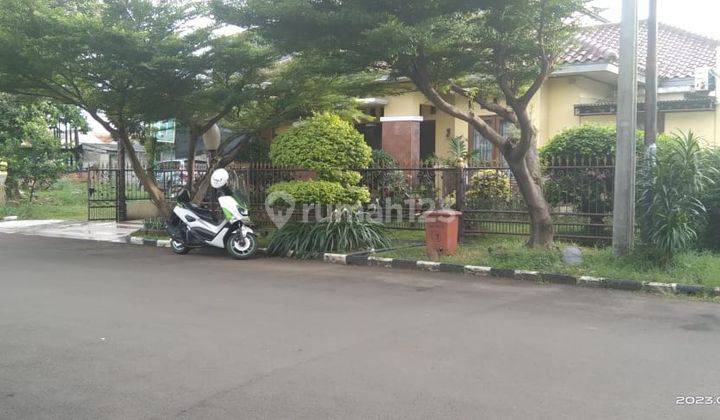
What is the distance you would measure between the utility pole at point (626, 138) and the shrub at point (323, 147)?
202 inches

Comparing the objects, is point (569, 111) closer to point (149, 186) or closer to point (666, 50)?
point (666, 50)

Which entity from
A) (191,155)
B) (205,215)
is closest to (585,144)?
(205,215)

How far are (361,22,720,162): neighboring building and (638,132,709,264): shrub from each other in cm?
421

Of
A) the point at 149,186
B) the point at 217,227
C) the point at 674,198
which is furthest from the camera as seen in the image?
the point at 149,186

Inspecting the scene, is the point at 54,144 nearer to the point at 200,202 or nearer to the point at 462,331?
the point at 200,202

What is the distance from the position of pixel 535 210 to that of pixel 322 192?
394 cm

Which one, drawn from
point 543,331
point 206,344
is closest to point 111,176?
point 206,344

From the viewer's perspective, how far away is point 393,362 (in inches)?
201

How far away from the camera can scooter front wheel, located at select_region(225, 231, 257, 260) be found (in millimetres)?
11750

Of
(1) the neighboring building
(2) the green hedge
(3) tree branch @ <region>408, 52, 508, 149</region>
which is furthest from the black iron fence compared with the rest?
(1) the neighboring building

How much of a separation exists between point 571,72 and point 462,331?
1044cm

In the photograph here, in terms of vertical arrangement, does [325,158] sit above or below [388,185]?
above

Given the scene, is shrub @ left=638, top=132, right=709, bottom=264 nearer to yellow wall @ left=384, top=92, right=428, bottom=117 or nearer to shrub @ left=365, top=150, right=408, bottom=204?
shrub @ left=365, top=150, right=408, bottom=204

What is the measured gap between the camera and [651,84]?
1015 centimetres
